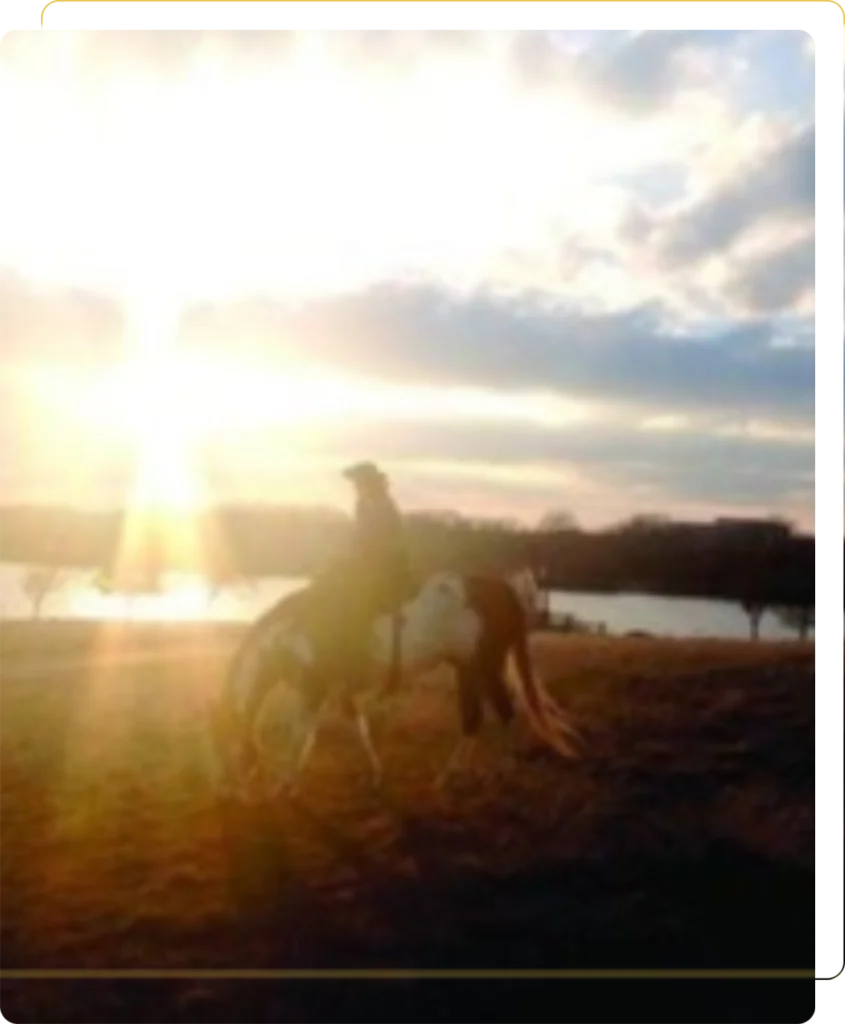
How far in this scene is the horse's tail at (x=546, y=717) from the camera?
11.1 ft

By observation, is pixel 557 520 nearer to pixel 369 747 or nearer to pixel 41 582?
pixel 369 747

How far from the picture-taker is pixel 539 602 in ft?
11.4

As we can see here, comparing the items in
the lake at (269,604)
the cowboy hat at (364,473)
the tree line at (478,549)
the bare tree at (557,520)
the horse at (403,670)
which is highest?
the cowboy hat at (364,473)

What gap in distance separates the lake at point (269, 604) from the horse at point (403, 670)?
67 mm

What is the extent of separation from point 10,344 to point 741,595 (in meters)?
2.07

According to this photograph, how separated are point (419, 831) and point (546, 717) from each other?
446 mm

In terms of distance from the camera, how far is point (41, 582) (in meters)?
3.46

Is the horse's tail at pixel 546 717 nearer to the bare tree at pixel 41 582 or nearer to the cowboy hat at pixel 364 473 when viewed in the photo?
the cowboy hat at pixel 364 473

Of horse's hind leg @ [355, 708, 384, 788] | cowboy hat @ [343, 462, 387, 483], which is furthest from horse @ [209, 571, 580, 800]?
cowboy hat @ [343, 462, 387, 483]

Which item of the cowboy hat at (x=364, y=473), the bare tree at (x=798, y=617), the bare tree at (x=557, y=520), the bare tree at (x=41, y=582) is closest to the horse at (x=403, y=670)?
the bare tree at (x=557, y=520)

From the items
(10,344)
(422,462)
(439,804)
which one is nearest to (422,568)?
(422,462)

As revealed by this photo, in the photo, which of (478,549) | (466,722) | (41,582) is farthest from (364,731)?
(41,582)

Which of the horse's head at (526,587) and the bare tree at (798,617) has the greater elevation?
the horse's head at (526,587)

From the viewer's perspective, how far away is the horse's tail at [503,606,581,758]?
3.39 metres
